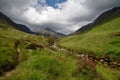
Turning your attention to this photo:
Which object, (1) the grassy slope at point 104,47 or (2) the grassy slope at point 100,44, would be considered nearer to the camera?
(1) the grassy slope at point 104,47

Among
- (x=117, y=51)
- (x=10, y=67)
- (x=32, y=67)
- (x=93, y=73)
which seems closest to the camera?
(x=32, y=67)

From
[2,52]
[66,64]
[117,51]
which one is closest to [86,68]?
[66,64]

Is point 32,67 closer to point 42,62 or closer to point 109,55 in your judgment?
point 42,62

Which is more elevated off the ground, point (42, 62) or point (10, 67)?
point (42, 62)

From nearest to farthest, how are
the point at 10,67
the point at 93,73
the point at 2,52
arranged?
1. the point at 93,73
2. the point at 10,67
3. the point at 2,52

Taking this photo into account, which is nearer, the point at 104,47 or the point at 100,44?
the point at 104,47

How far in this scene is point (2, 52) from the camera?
2184 cm

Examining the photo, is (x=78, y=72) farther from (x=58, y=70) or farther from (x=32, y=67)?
(x=32, y=67)

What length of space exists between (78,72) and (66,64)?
153 cm

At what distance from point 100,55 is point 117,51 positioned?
5.95 m

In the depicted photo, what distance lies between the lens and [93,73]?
53.4ft

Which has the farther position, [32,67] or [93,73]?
[93,73]

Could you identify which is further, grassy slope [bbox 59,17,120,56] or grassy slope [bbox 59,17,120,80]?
grassy slope [bbox 59,17,120,56]

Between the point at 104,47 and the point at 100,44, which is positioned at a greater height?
the point at 100,44
